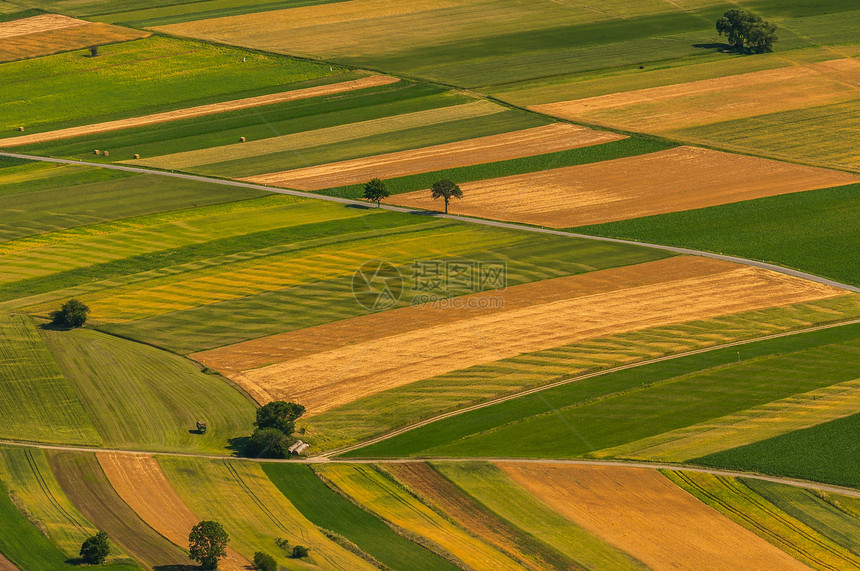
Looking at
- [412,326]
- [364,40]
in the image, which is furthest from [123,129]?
[412,326]

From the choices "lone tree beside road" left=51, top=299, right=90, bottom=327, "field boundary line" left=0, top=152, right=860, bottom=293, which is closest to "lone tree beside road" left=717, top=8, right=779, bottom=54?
"field boundary line" left=0, top=152, right=860, bottom=293

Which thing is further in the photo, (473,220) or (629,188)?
(629,188)

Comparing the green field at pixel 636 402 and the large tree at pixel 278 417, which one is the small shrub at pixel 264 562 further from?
the large tree at pixel 278 417

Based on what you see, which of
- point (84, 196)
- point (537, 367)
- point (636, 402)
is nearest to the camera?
point (636, 402)

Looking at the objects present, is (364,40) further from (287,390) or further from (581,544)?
(581,544)

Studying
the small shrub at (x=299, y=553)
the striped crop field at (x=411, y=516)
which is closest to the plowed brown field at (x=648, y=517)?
the striped crop field at (x=411, y=516)

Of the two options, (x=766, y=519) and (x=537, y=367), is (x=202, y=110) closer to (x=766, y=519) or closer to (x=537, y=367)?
(x=537, y=367)

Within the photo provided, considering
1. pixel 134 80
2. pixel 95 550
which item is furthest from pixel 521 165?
pixel 95 550
